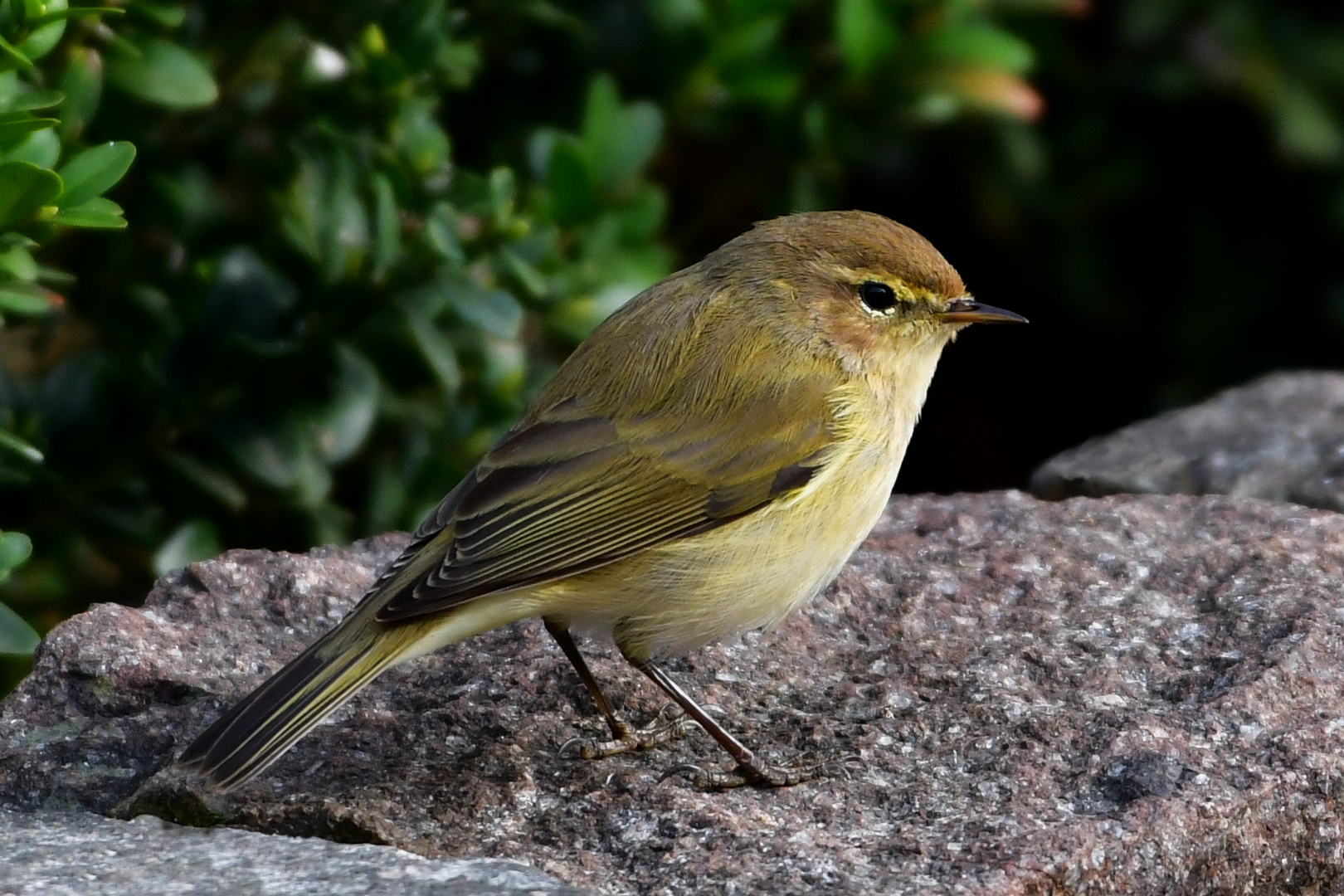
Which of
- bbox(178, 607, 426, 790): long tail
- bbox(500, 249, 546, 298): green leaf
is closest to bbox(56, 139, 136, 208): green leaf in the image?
bbox(178, 607, 426, 790): long tail

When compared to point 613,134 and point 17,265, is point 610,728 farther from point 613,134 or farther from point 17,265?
point 613,134

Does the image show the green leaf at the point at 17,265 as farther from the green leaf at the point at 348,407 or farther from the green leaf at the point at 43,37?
the green leaf at the point at 348,407

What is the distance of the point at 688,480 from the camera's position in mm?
3723

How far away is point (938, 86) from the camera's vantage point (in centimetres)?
562

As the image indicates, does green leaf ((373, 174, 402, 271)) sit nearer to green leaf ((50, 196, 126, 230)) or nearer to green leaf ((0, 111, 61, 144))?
green leaf ((50, 196, 126, 230))

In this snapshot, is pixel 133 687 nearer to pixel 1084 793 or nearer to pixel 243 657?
pixel 243 657

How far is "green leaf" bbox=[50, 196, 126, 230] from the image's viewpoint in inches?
137

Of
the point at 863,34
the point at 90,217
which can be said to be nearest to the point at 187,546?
the point at 90,217

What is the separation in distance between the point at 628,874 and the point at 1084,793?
0.88 metres

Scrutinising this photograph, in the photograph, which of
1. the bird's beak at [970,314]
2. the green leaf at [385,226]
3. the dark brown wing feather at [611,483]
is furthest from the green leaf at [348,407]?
the bird's beak at [970,314]

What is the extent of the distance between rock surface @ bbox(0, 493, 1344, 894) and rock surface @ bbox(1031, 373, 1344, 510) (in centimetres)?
35

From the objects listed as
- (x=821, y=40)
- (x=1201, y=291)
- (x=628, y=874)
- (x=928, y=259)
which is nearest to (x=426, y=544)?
(x=628, y=874)

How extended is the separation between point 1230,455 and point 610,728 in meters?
2.29

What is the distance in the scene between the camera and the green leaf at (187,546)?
14.9 feet
